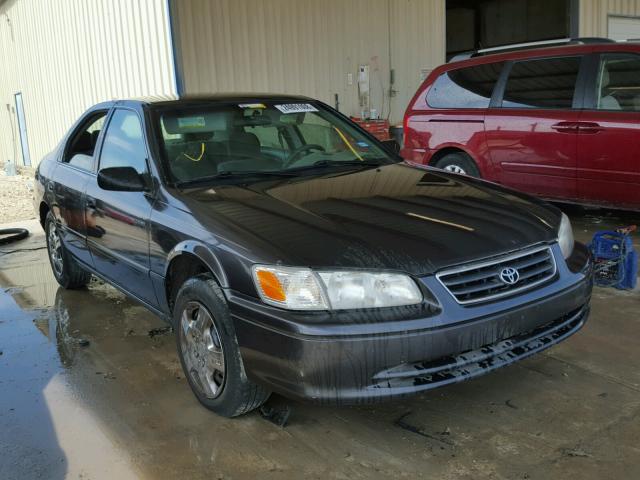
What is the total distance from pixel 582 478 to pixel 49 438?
233 cm

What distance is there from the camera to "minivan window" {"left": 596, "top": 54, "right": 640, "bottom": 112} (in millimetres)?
5547

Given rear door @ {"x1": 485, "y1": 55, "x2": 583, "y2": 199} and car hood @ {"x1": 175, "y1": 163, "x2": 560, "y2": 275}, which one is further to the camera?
rear door @ {"x1": 485, "y1": 55, "x2": 583, "y2": 199}

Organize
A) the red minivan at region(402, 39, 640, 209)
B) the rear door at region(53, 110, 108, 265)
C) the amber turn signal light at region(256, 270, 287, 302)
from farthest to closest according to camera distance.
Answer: the red minivan at region(402, 39, 640, 209) < the rear door at region(53, 110, 108, 265) < the amber turn signal light at region(256, 270, 287, 302)

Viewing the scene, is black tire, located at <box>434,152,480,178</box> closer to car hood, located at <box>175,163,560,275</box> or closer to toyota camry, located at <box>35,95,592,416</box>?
toyota camry, located at <box>35,95,592,416</box>

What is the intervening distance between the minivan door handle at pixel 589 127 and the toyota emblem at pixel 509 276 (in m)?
3.52

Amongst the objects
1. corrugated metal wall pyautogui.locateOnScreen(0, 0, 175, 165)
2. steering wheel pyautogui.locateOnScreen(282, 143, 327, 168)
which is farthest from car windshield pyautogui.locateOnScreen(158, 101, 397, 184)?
corrugated metal wall pyautogui.locateOnScreen(0, 0, 175, 165)

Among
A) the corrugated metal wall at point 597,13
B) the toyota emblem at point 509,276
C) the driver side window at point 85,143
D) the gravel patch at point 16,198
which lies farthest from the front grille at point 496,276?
the corrugated metal wall at point 597,13

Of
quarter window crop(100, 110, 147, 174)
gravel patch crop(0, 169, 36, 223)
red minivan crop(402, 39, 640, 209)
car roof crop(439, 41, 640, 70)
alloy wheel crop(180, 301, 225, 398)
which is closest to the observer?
alloy wheel crop(180, 301, 225, 398)

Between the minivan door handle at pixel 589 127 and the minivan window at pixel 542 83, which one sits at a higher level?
the minivan window at pixel 542 83

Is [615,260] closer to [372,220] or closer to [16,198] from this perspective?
[372,220]

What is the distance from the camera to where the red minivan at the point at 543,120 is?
561 cm

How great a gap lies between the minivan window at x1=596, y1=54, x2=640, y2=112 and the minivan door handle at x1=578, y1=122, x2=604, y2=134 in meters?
0.19

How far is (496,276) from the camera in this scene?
2670 millimetres

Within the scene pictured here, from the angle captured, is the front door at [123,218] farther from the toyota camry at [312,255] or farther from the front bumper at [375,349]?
the front bumper at [375,349]
